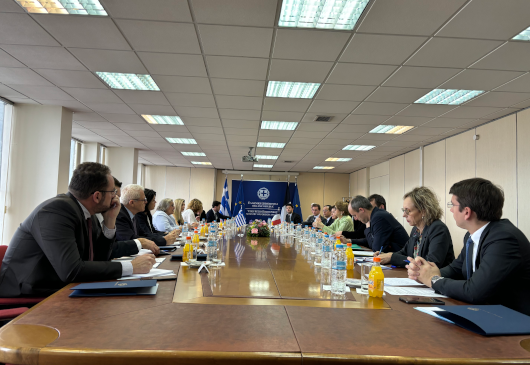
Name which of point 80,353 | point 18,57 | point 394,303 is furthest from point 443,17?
point 18,57

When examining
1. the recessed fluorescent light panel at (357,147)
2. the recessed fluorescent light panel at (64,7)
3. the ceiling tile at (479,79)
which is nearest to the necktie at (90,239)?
the recessed fluorescent light panel at (64,7)

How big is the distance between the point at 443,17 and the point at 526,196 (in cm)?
379

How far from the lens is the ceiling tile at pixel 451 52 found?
3.32 meters

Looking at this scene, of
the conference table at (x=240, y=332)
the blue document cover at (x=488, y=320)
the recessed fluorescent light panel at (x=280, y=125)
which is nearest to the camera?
the conference table at (x=240, y=332)

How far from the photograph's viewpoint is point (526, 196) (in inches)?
208

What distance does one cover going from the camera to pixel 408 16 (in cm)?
292

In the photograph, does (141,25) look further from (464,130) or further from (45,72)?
(464,130)

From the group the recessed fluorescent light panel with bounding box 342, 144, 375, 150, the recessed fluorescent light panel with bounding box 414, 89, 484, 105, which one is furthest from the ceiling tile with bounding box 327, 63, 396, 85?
the recessed fluorescent light panel with bounding box 342, 144, 375, 150

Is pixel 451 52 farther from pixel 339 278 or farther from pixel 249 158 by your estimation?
pixel 249 158

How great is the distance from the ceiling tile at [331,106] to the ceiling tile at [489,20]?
6.97 feet

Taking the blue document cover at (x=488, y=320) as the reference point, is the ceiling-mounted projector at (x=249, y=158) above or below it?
above

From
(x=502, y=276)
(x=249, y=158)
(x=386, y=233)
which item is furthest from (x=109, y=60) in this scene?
(x=249, y=158)

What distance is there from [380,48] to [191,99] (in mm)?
2919

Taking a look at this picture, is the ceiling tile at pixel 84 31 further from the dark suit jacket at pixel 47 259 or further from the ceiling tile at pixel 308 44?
the dark suit jacket at pixel 47 259
